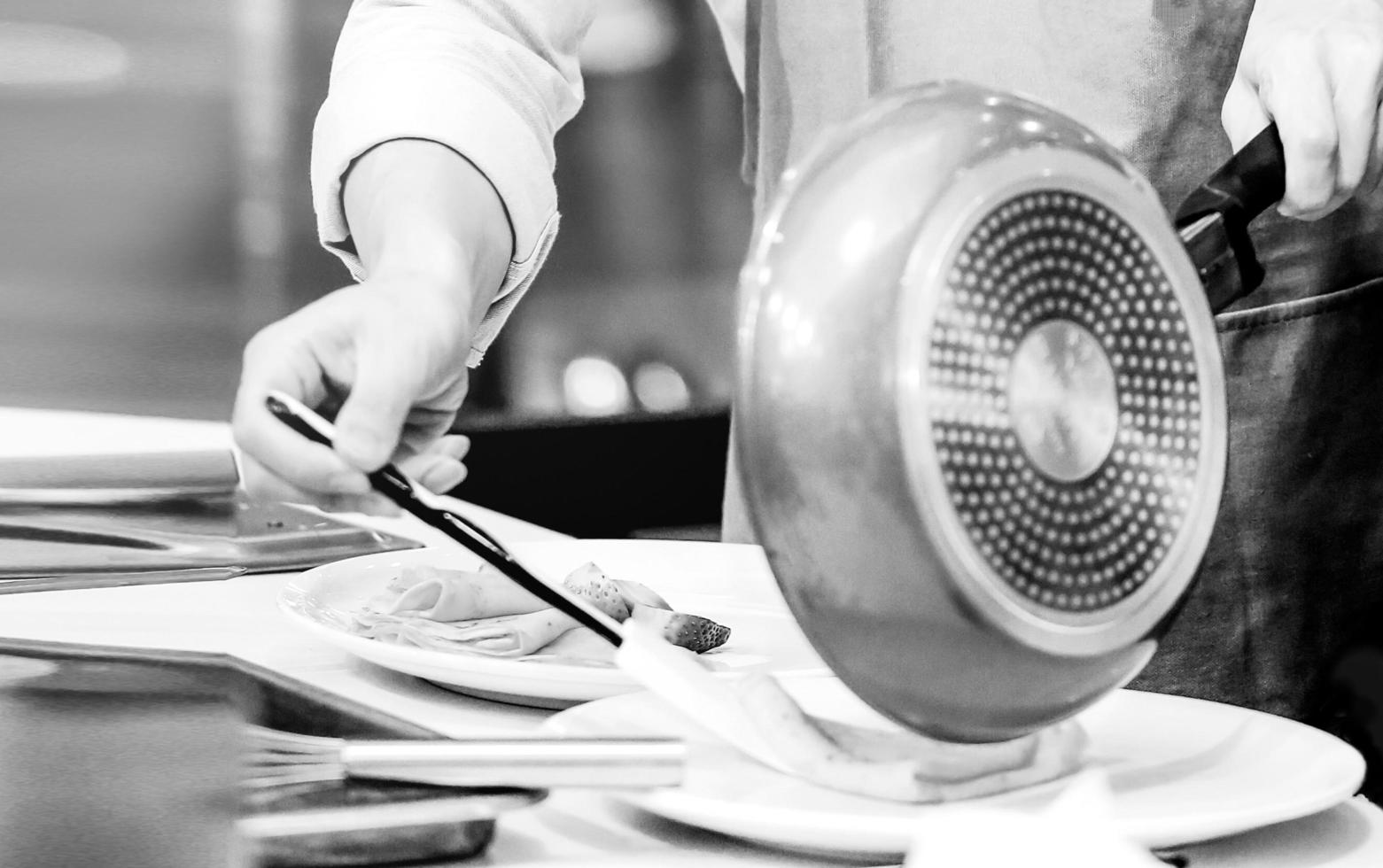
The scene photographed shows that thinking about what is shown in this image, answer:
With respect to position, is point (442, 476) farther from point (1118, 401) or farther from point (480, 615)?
point (1118, 401)

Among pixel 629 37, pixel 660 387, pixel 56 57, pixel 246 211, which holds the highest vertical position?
pixel 629 37

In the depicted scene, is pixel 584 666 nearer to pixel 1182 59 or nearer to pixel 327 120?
pixel 327 120

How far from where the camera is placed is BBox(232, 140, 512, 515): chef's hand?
0.58 metres

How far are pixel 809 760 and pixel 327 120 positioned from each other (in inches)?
21.5

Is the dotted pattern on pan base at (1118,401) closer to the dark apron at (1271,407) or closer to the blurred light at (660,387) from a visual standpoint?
the dark apron at (1271,407)

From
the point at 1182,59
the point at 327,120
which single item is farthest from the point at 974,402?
the point at 1182,59

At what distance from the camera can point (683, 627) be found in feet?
2.21

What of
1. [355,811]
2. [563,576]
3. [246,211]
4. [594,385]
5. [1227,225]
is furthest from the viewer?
[246,211]

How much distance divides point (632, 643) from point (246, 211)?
273cm

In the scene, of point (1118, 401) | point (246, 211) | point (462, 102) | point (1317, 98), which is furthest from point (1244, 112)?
point (246, 211)

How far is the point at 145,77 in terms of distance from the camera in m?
3.07

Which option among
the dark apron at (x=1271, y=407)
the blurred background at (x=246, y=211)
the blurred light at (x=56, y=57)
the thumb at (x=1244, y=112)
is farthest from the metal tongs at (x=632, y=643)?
the blurred light at (x=56, y=57)

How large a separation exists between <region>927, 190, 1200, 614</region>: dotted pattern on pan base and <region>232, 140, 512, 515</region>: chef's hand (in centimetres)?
26

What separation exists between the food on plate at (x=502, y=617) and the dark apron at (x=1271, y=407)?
420mm
